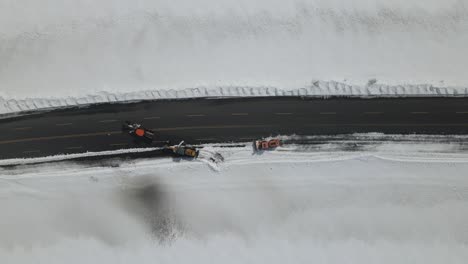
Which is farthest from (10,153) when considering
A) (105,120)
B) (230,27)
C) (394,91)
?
(394,91)

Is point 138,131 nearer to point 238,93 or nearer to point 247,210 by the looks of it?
point 238,93

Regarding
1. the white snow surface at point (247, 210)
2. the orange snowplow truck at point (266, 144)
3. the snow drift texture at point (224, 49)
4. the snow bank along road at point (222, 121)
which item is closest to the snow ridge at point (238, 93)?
the snow drift texture at point (224, 49)

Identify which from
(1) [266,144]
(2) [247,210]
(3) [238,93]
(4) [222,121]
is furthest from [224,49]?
(2) [247,210]

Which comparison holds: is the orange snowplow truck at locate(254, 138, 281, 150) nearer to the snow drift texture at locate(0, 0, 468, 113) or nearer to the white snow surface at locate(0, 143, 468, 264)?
the white snow surface at locate(0, 143, 468, 264)

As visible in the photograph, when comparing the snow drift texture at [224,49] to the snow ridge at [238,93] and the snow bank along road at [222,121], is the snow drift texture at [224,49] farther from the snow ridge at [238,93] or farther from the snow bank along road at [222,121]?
the snow bank along road at [222,121]

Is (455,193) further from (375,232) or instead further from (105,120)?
(105,120)

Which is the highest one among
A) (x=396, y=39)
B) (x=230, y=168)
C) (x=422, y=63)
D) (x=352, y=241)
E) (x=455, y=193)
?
(x=396, y=39)

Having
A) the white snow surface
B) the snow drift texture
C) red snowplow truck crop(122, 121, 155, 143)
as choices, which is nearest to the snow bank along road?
red snowplow truck crop(122, 121, 155, 143)

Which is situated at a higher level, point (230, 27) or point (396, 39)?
point (230, 27)
